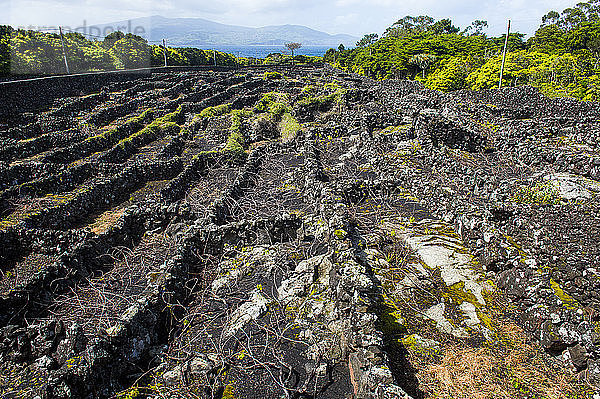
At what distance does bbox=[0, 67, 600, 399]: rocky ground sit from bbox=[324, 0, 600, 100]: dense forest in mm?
21898

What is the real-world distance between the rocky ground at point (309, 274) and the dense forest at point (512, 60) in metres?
21.9

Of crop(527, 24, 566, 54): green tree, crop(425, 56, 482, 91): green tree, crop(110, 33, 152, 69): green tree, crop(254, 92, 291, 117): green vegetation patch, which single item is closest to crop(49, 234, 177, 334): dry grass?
crop(254, 92, 291, 117): green vegetation patch

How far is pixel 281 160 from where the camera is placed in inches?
715

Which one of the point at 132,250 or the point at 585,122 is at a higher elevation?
the point at 585,122

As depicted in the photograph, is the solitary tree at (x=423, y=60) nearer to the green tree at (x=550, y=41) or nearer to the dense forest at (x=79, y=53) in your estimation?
the green tree at (x=550, y=41)

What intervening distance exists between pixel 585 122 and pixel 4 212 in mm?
29612

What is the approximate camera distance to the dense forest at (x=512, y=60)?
1374 inches

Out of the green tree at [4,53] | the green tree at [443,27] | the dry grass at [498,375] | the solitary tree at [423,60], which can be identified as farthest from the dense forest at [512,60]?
the green tree at [4,53]

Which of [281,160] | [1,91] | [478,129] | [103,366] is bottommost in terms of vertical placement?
[103,366]

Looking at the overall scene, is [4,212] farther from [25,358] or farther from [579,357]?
[579,357]

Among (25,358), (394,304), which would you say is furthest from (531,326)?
(25,358)

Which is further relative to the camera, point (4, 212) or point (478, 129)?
point (478, 129)

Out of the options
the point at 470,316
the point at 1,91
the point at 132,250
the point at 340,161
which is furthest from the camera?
the point at 1,91

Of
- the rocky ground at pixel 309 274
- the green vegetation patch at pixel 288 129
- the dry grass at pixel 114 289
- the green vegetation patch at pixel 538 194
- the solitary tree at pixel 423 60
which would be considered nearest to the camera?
the rocky ground at pixel 309 274
